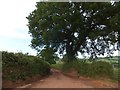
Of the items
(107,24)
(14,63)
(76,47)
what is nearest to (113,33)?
(107,24)

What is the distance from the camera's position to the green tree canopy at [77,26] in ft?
109

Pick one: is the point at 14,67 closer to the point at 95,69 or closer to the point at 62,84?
the point at 62,84

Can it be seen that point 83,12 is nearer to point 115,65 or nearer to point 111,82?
point 115,65

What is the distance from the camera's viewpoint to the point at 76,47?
1505 inches

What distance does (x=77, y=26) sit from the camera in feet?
115

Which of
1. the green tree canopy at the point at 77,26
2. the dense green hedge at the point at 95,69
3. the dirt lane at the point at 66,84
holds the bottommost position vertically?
the dirt lane at the point at 66,84

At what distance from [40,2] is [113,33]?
11.1m

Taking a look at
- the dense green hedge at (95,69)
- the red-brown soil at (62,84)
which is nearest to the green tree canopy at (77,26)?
the dense green hedge at (95,69)

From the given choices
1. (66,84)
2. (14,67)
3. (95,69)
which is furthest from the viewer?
(95,69)

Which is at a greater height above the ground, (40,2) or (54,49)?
(40,2)

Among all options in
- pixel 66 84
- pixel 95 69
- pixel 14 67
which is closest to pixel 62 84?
pixel 66 84

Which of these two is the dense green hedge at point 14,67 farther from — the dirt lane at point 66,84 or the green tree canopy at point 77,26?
the green tree canopy at point 77,26

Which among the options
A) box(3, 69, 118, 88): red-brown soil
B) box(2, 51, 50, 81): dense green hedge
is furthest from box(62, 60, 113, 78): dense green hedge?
box(2, 51, 50, 81): dense green hedge

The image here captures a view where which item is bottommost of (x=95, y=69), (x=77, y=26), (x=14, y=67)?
(x=95, y=69)
